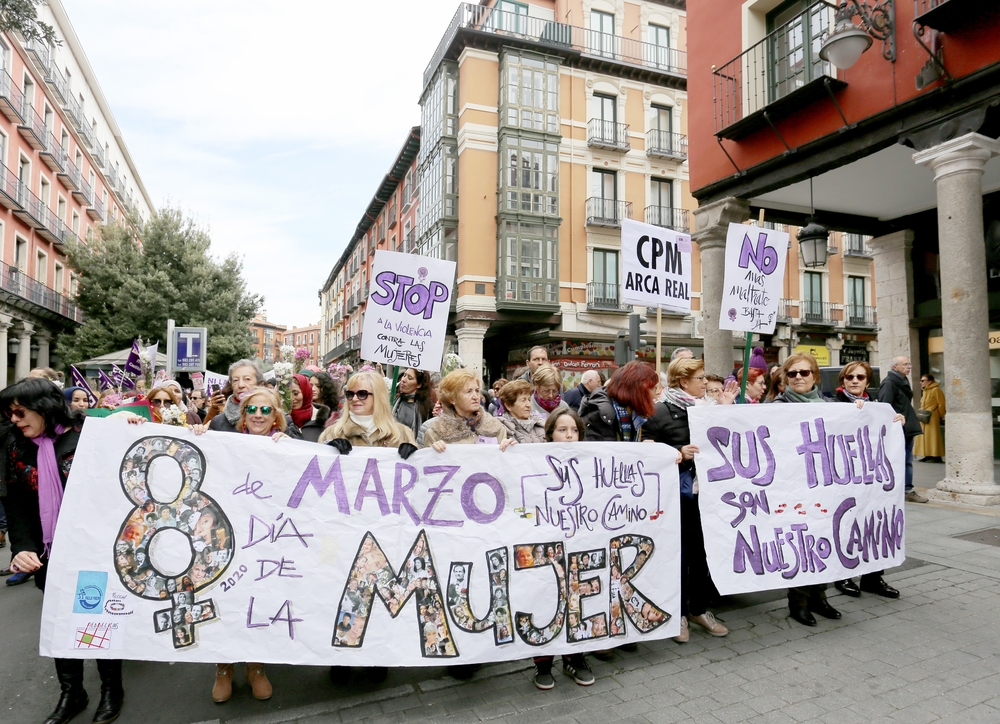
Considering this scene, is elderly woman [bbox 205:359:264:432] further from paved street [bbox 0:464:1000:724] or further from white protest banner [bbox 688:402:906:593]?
white protest banner [bbox 688:402:906:593]

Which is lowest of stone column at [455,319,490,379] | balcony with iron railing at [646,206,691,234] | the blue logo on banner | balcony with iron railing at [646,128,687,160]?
the blue logo on banner

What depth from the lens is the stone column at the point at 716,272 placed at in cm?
1016

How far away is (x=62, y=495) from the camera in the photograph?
307 centimetres

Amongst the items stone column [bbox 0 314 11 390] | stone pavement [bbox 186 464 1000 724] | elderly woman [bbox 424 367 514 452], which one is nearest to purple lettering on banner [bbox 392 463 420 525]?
elderly woman [bbox 424 367 514 452]

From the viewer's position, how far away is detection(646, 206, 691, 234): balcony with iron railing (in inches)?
979

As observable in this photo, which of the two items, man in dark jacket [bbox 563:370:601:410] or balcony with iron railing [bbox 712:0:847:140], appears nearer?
man in dark jacket [bbox 563:370:601:410]

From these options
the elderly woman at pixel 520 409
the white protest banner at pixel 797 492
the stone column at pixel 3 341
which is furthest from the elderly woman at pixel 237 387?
the stone column at pixel 3 341

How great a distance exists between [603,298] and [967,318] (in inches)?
667

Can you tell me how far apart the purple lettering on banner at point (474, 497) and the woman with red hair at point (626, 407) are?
3.36 feet

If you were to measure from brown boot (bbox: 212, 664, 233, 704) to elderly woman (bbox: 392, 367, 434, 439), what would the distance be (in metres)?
2.54

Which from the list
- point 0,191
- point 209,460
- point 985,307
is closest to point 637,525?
point 209,460

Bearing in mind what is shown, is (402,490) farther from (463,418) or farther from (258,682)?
(258,682)

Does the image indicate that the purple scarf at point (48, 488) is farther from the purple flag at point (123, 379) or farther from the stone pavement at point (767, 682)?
the purple flag at point (123, 379)

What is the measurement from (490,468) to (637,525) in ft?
3.14
